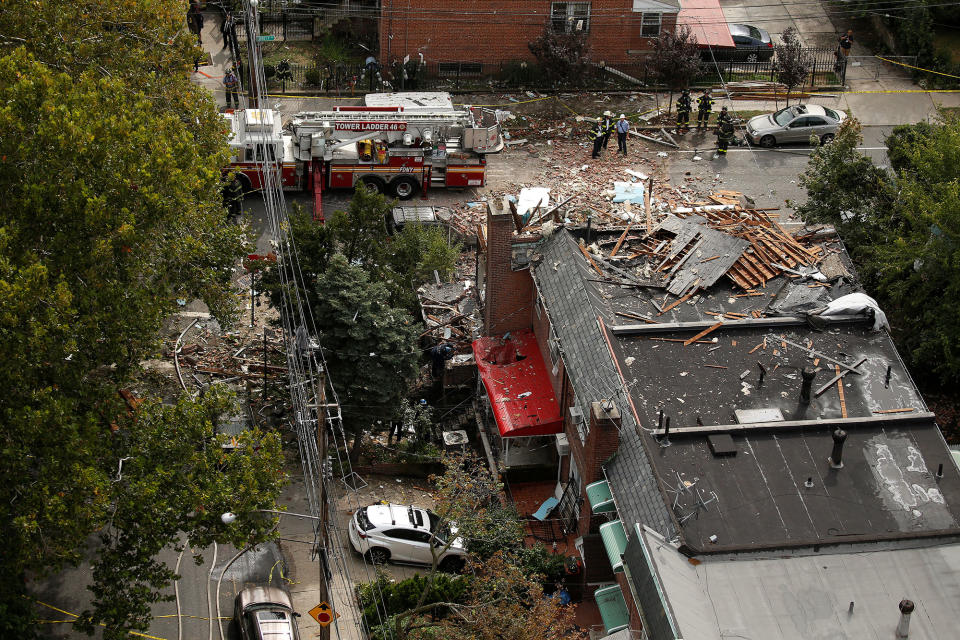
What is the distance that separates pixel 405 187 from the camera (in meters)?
42.8

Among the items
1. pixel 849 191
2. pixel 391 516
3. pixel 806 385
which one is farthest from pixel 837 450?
pixel 849 191

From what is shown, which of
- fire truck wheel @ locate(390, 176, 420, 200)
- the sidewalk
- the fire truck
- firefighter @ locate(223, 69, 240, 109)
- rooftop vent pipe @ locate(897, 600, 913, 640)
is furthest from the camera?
the sidewalk

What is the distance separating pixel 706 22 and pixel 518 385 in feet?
85.3

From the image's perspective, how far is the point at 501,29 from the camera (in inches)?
1927

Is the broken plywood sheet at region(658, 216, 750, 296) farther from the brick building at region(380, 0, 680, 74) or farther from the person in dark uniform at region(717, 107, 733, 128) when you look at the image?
the brick building at region(380, 0, 680, 74)

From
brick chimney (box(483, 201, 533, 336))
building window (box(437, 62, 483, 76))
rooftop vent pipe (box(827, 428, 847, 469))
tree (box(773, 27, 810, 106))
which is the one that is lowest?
rooftop vent pipe (box(827, 428, 847, 469))

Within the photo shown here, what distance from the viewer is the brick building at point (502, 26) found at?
159ft

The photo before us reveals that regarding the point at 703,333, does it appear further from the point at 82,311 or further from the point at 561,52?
the point at 561,52

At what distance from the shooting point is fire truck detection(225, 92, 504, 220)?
41.1 m

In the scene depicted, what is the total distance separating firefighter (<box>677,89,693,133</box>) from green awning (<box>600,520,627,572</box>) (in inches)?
968

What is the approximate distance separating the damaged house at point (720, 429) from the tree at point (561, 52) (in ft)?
49.7

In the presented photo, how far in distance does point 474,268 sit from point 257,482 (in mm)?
16287

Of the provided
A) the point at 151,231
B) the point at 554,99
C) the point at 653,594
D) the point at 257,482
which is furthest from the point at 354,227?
the point at 554,99

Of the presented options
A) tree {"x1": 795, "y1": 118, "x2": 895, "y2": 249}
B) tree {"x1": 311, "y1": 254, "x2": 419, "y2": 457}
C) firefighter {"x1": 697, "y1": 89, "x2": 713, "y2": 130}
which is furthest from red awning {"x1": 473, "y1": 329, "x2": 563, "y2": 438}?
firefighter {"x1": 697, "y1": 89, "x2": 713, "y2": 130}
